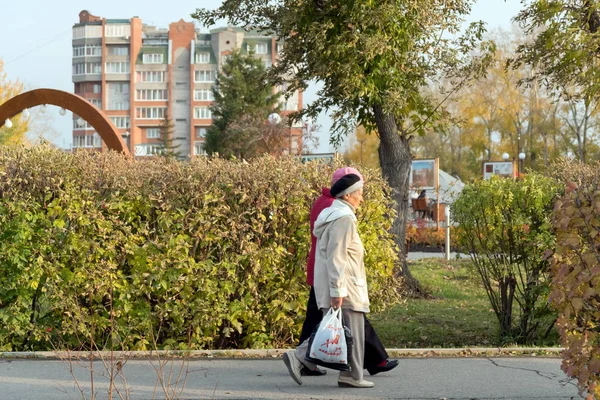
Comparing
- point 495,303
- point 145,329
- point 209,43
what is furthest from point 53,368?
point 209,43

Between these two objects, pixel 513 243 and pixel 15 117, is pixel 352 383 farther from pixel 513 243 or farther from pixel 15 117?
pixel 15 117

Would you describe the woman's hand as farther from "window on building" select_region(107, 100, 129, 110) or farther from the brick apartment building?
"window on building" select_region(107, 100, 129, 110)

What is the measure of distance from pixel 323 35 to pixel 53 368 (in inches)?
292

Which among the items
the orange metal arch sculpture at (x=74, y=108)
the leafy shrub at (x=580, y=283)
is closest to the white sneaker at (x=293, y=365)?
the leafy shrub at (x=580, y=283)

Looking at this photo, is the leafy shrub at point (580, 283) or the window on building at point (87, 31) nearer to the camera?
the leafy shrub at point (580, 283)

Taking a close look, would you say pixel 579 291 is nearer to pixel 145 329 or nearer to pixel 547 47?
pixel 145 329

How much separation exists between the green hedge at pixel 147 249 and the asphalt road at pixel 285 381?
58 cm

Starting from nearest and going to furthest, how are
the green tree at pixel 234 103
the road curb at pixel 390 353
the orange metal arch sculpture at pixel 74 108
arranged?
the road curb at pixel 390 353
the orange metal arch sculpture at pixel 74 108
the green tree at pixel 234 103

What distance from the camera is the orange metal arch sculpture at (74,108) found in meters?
16.7

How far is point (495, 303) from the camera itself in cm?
990

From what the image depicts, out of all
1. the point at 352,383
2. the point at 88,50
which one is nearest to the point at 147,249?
the point at 352,383

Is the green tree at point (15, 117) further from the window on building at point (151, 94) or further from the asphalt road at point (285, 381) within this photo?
the window on building at point (151, 94)

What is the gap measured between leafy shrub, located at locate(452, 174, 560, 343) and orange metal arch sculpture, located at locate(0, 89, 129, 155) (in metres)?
7.34

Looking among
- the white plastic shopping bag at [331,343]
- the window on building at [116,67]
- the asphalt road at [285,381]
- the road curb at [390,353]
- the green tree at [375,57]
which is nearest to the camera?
the asphalt road at [285,381]
